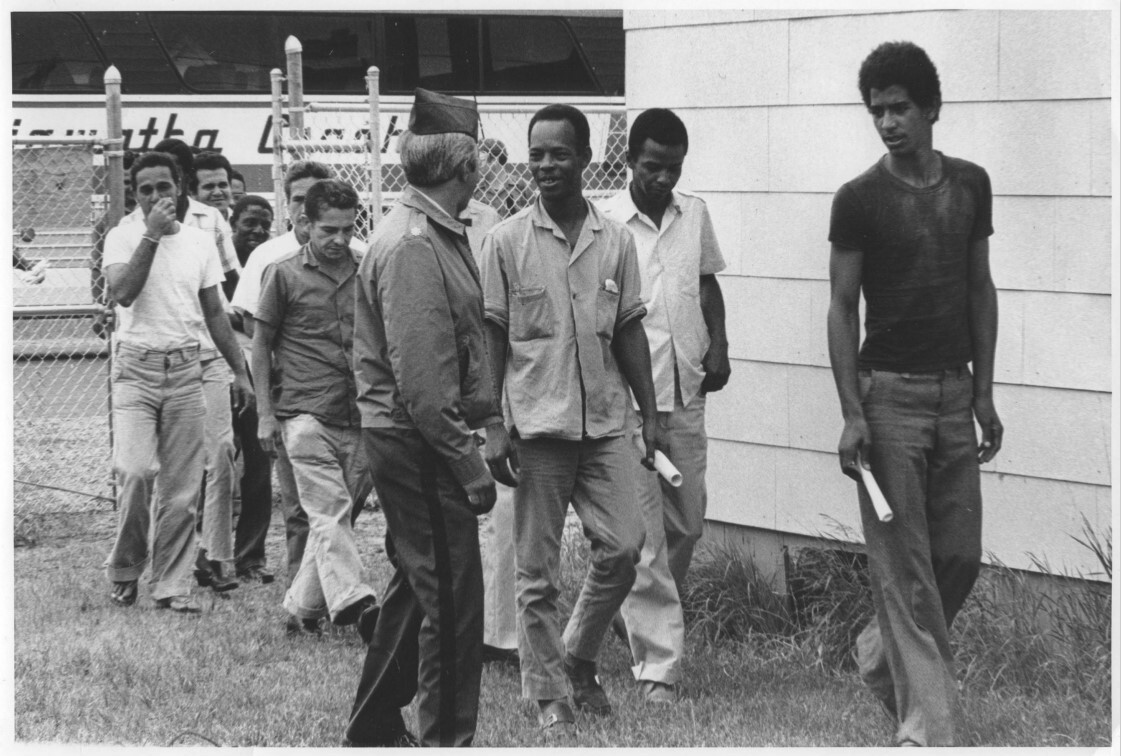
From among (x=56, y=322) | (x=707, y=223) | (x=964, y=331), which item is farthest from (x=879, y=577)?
(x=56, y=322)

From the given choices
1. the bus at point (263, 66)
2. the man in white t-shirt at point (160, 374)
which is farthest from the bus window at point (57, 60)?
the man in white t-shirt at point (160, 374)

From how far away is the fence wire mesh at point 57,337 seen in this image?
9.19 metres

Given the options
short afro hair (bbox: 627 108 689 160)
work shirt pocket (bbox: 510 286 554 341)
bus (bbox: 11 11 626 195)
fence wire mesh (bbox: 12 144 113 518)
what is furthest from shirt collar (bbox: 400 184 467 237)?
bus (bbox: 11 11 626 195)

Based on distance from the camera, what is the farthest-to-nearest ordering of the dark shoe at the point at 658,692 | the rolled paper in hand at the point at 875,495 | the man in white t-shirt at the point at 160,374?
the man in white t-shirt at the point at 160,374, the dark shoe at the point at 658,692, the rolled paper in hand at the point at 875,495

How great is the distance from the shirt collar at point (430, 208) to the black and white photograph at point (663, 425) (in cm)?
1

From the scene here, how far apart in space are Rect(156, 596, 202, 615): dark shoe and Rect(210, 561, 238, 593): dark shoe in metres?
0.33

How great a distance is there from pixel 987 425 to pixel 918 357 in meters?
0.32

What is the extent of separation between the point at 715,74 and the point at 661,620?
2392mm

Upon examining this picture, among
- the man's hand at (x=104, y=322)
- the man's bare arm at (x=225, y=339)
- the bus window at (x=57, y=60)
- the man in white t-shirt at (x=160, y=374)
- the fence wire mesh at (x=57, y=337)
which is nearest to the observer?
the man in white t-shirt at (x=160, y=374)

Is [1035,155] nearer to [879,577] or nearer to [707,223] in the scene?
[707,223]

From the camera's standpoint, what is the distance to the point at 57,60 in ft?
52.0

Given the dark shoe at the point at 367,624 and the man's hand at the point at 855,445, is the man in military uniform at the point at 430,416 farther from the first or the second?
the man's hand at the point at 855,445

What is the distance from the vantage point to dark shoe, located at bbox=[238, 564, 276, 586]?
25.6 ft

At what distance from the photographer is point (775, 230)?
6.35 meters
